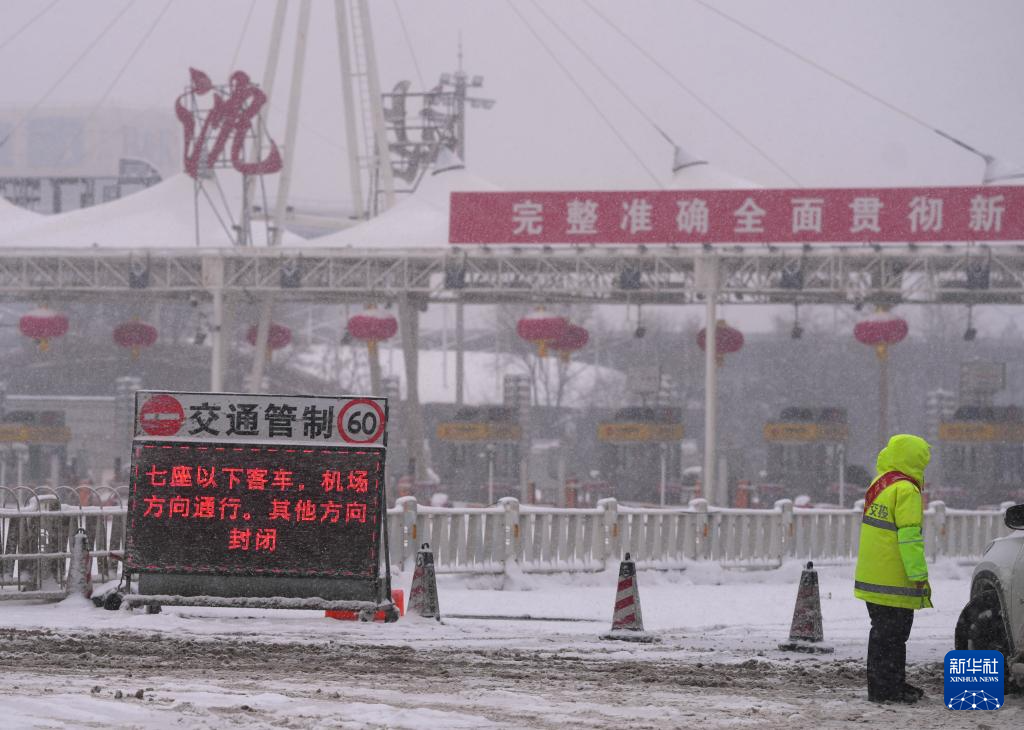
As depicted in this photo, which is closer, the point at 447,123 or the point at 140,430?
the point at 140,430

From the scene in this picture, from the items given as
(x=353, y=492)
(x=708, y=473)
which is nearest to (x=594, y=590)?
(x=353, y=492)

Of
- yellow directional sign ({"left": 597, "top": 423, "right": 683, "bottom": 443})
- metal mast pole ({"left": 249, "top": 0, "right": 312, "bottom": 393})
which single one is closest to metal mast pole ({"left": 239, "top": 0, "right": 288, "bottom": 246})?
metal mast pole ({"left": 249, "top": 0, "right": 312, "bottom": 393})

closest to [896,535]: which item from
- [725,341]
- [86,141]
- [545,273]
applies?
[545,273]

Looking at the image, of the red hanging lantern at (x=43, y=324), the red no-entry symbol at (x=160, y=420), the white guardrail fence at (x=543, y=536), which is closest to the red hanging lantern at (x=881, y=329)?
the white guardrail fence at (x=543, y=536)

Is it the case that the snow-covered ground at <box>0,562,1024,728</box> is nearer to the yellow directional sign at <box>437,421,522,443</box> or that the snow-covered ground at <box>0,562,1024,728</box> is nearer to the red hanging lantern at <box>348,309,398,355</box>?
the red hanging lantern at <box>348,309,398,355</box>

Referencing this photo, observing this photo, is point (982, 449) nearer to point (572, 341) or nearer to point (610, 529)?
point (572, 341)

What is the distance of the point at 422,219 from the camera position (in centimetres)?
4228

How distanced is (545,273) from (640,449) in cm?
1002

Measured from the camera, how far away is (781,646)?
1220 cm

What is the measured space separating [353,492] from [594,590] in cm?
661

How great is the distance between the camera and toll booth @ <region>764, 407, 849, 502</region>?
46.6 metres

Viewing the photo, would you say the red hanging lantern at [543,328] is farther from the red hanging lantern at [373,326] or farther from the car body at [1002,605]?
the car body at [1002,605]

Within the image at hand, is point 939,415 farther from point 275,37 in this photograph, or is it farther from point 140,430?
point 140,430

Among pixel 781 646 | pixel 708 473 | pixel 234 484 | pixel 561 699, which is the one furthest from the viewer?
pixel 708 473
